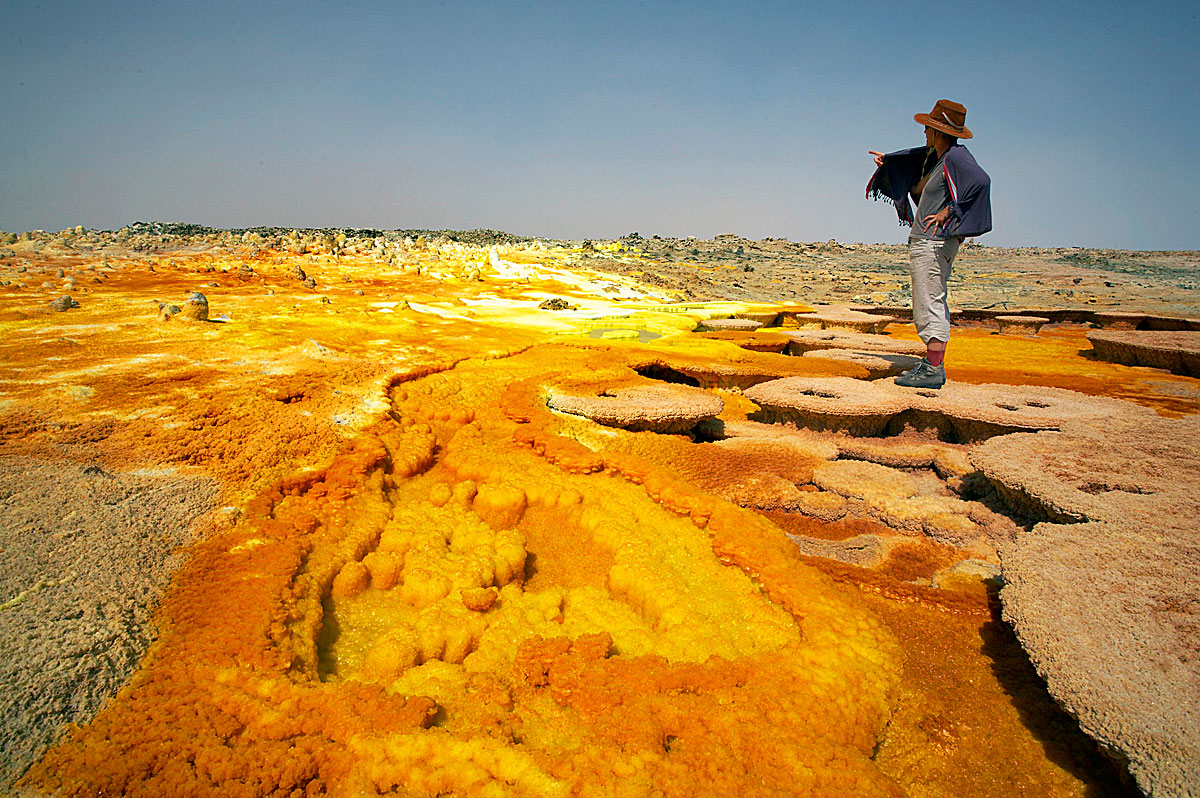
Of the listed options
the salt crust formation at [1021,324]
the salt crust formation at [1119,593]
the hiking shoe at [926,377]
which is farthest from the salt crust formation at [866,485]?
the salt crust formation at [1021,324]

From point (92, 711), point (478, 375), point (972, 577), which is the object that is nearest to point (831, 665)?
point (972, 577)

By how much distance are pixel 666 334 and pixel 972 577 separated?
701cm

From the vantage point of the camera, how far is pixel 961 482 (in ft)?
13.2

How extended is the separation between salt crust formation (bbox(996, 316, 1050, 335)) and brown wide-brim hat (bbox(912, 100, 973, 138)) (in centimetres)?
896

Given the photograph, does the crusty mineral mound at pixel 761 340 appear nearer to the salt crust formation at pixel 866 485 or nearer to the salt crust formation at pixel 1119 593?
the salt crust formation at pixel 866 485

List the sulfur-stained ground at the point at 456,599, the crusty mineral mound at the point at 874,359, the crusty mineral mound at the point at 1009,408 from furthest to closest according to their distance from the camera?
the crusty mineral mound at the point at 874,359
the crusty mineral mound at the point at 1009,408
the sulfur-stained ground at the point at 456,599

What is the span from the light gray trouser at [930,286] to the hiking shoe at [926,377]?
0.87 ft

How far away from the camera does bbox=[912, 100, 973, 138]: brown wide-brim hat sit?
4836 mm

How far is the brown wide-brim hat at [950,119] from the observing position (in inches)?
190

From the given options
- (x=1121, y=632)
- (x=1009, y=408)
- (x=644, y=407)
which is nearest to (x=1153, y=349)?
(x=1009, y=408)

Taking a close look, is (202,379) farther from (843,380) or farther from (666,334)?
(666,334)

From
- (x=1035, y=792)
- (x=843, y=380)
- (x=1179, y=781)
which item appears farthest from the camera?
(x=843, y=380)

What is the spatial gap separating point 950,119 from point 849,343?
3461 millimetres

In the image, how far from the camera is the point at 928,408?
4855 mm
